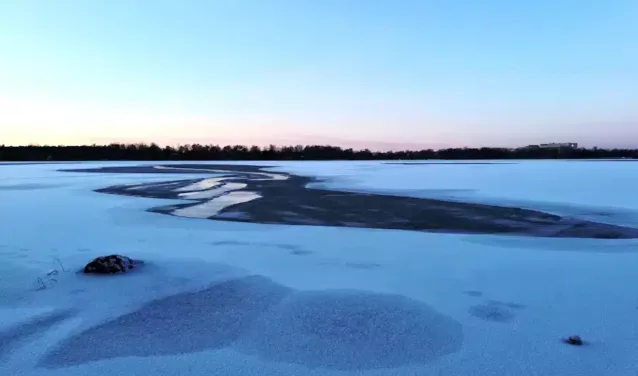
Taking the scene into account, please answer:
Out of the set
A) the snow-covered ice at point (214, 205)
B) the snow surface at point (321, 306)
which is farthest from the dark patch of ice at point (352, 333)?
the snow-covered ice at point (214, 205)

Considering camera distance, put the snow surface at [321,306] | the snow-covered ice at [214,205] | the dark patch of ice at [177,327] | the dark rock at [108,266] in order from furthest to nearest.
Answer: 1. the snow-covered ice at [214,205]
2. the dark rock at [108,266]
3. the dark patch of ice at [177,327]
4. the snow surface at [321,306]

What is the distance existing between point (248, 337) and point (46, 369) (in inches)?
43.8

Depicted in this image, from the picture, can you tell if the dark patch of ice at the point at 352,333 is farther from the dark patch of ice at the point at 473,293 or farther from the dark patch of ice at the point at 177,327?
the dark patch of ice at the point at 473,293

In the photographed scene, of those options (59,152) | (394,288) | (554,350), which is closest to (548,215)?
(394,288)

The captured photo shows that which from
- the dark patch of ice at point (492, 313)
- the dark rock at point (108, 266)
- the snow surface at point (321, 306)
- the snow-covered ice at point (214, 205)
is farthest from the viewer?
the snow-covered ice at point (214, 205)

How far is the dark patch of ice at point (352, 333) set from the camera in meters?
2.67

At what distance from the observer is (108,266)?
172 inches

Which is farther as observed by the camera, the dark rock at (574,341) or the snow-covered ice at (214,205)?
the snow-covered ice at (214,205)

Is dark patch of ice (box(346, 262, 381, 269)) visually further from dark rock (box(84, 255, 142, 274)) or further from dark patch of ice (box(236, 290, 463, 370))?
dark rock (box(84, 255, 142, 274))

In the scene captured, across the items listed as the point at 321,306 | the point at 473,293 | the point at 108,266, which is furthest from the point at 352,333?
the point at 108,266

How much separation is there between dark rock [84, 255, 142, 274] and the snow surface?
0.60 feet

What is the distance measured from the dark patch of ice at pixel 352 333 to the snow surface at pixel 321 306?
1 centimetres

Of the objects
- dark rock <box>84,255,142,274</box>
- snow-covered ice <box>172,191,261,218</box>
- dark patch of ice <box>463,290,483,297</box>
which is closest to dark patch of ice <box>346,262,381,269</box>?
dark patch of ice <box>463,290,483,297</box>

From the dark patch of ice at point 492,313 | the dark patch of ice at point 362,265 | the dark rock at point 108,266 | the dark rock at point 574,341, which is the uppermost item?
the dark rock at point 108,266
